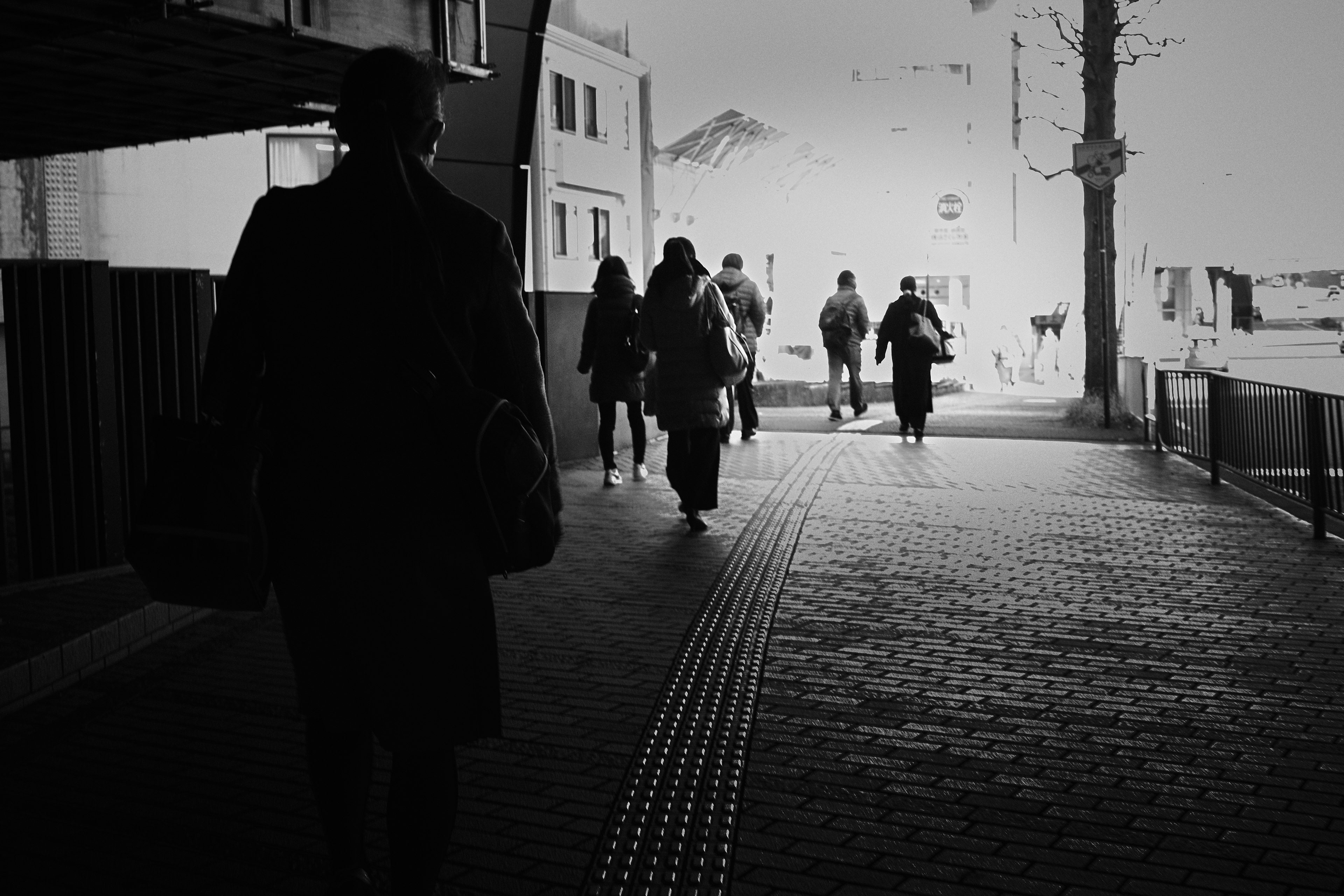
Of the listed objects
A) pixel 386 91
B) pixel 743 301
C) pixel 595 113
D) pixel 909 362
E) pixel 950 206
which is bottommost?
pixel 909 362

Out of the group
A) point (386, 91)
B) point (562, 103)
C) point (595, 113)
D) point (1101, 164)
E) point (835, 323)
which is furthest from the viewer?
point (562, 103)

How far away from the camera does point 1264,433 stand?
10.3 metres

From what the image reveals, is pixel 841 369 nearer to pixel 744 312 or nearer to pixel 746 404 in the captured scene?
pixel 746 404

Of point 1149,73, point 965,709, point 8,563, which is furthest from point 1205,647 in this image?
point 1149,73

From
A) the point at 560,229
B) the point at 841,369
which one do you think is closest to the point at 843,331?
the point at 841,369

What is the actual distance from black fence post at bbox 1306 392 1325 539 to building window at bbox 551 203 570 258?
61.6ft

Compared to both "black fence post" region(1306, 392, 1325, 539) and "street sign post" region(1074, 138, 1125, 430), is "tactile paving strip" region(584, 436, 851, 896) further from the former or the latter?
"street sign post" region(1074, 138, 1125, 430)

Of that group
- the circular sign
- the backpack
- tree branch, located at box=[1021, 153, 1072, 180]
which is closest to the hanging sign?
the backpack

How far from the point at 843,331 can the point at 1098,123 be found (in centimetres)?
515

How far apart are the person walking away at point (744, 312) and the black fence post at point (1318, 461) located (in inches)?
283

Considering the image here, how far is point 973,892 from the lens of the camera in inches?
136

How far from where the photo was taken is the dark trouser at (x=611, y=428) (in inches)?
473

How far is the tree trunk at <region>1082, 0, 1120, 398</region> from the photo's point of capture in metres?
19.5

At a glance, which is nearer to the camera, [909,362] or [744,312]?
[909,362]
